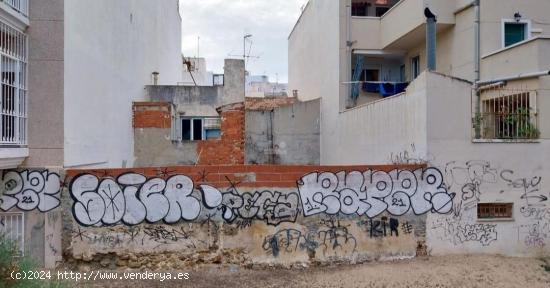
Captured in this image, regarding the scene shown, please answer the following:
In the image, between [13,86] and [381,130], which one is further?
[381,130]

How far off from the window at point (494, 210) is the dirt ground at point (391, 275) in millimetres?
801

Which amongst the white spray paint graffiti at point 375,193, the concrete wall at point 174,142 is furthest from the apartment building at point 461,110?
the concrete wall at point 174,142

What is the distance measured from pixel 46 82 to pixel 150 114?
6858 mm

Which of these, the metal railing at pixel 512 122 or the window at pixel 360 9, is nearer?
the metal railing at pixel 512 122

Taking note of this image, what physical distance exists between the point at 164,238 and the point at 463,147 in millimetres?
5840

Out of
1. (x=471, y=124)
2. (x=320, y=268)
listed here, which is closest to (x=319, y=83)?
(x=471, y=124)

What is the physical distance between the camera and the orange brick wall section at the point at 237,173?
24.5 feet

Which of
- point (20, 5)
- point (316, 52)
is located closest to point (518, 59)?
point (316, 52)

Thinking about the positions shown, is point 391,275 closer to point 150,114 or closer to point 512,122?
point 512,122

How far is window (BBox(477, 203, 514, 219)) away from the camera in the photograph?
793cm

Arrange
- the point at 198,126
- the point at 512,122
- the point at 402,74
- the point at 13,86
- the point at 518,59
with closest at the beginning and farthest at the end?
the point at 13,86 → the point at 512,122 → the point at 518,59 → the point at 402,74 → the point at 198,126

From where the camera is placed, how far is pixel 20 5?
733 cm

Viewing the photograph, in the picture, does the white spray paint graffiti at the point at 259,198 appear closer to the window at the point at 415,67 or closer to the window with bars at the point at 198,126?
the window at the point at 415,67

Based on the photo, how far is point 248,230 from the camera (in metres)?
7.60
